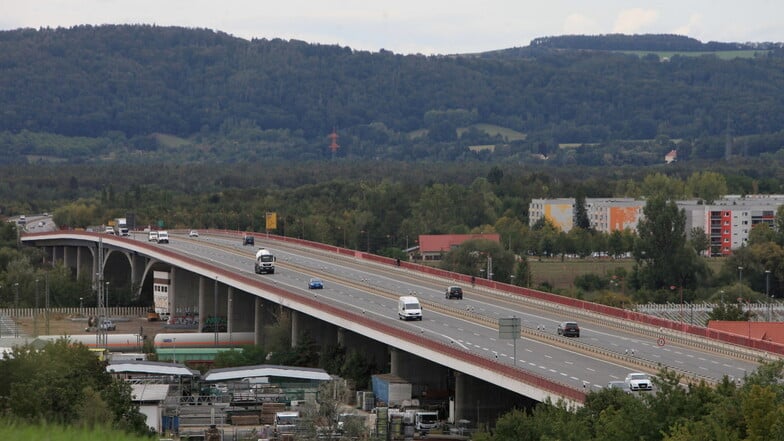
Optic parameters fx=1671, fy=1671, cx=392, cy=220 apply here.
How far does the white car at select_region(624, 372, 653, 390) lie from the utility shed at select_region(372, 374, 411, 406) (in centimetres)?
1985

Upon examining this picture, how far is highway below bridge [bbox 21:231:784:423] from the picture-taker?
56.2 meters

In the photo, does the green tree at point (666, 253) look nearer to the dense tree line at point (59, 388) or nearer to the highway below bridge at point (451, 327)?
the highway below bridge at point (451, 327)

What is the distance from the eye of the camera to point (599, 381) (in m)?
52.4

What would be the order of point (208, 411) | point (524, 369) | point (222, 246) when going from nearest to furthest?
point (524, 369), point (208, 411), point (222, 246)

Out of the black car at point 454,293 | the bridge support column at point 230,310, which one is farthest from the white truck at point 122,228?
the black car at point 454,293

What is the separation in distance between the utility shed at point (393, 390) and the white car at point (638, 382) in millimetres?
19846

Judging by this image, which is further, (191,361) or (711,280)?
(711,280)

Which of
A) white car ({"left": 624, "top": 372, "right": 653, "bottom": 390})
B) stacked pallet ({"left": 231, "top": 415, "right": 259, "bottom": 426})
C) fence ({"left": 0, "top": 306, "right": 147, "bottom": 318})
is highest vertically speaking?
white car ({"left": 624, "top": 372, "right": 653, "bottom": 390})

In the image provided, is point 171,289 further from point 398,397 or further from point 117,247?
point 398,397

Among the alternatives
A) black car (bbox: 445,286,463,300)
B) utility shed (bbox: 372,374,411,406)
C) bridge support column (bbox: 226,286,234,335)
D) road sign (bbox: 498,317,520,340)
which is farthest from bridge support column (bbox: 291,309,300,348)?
road sign (bbox: 498,317,520,340)

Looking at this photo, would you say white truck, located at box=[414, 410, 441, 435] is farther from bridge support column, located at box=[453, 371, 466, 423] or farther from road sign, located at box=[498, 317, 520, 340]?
road sign, located at box=[498, 317, 520, 340]

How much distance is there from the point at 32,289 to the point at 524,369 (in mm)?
83461

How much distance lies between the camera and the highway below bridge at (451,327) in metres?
56.2

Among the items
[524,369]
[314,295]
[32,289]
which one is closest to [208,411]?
[524,369]
